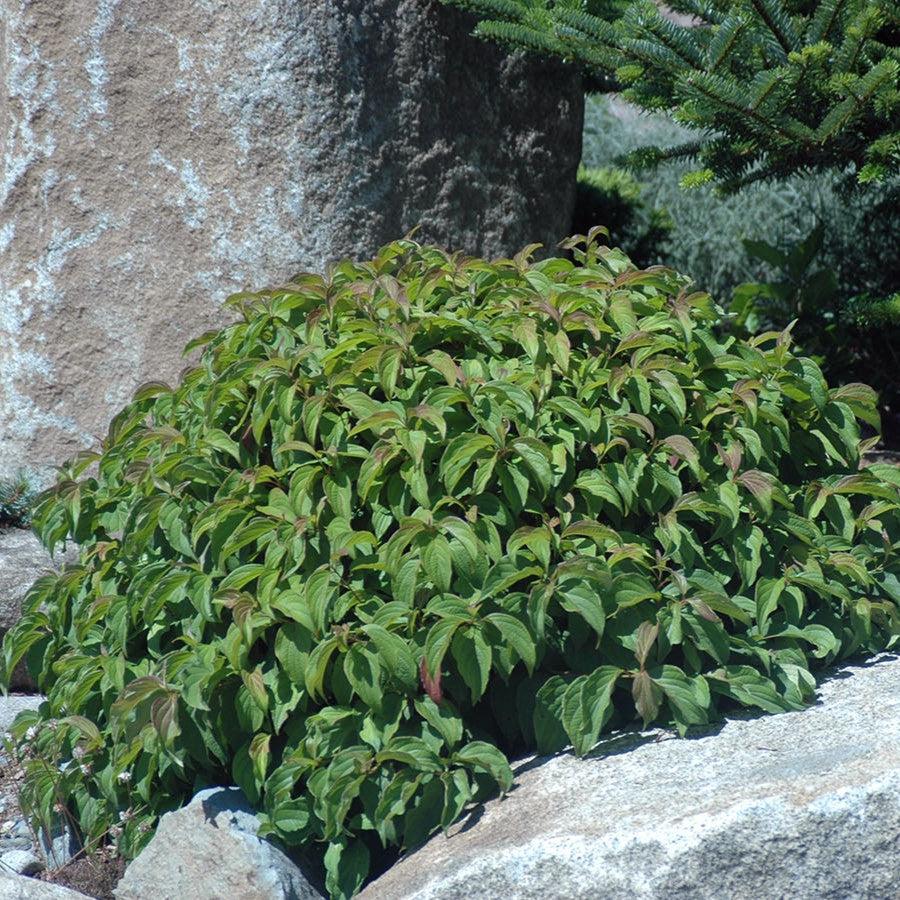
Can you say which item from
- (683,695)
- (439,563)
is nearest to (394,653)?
(439,563)

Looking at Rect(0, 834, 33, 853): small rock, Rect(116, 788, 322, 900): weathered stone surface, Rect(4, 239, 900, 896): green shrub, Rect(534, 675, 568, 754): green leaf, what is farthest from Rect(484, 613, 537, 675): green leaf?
Rect(0, 834, 33, 853): small rock

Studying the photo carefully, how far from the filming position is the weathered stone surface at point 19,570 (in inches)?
160

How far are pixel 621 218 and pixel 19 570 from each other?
3.28 m

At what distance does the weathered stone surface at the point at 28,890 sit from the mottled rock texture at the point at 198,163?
6.32 ft

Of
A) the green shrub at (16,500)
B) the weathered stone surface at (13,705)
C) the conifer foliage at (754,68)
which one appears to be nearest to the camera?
the conifer foliage at (754,68)

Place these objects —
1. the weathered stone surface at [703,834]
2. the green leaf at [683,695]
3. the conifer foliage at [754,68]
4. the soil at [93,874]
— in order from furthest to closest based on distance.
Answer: the conifer foliage at [754,68] < the soil at [93,874] < the green leaf at [683,695] < the weathered stone surface at [703,834]

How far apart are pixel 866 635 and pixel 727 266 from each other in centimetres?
420

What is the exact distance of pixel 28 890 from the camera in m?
2.61

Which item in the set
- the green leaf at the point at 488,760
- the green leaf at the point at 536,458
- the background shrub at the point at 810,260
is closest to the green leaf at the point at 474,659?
the green leaf at the point at 488,760

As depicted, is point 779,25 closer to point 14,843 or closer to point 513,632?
point 513,632

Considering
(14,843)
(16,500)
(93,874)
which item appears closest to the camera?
(93,874)

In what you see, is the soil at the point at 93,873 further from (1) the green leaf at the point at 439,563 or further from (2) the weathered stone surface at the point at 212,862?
(1) the green leaf at the point at 439,563

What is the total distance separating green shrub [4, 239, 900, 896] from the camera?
8.38 ft

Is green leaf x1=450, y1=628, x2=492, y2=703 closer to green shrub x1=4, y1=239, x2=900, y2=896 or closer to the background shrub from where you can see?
green shrub x1=4, y1=239, x2=900, y2=896
